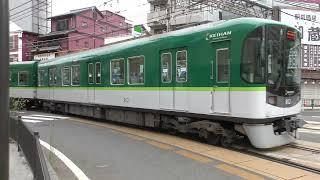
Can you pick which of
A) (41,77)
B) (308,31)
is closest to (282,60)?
(41,77)

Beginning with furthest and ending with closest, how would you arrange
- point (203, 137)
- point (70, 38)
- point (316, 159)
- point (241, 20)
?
point (70, 38) → point (203, 137) → point (241, 20) → point (316, 159)

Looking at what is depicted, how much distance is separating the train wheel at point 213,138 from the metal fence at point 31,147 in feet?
16.3

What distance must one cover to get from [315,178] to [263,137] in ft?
7.69

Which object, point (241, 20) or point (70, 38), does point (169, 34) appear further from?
point (70, 38)

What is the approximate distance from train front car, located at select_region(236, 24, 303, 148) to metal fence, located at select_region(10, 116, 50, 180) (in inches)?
204

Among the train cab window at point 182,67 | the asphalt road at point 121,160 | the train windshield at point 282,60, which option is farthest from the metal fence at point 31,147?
the train windshield at point 282,60

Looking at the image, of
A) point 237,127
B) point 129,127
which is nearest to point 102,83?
point 129,127

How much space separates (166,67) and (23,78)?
17.7m

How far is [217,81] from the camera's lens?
1115 centimetres

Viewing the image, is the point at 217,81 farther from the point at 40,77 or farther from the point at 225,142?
the point at 40,77

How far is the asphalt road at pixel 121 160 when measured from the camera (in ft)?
27.5

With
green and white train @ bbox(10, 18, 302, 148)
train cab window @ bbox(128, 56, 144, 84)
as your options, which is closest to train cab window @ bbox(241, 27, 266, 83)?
green and white train @ bbox(10, 18, 302, 148)

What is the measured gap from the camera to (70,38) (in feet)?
197

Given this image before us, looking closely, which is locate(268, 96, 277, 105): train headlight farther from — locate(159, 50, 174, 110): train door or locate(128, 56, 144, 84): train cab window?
locate(128, 56, 144, 84): train cab window
